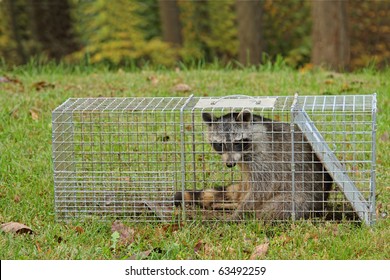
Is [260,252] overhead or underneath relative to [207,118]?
underneath

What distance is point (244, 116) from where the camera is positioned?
5152mm

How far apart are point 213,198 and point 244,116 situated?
691 millimetres

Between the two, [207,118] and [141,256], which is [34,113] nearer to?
[207,118]

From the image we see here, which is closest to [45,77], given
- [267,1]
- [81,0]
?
[81,0]

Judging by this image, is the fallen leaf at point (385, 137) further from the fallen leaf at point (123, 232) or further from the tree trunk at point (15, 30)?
the tree trunk at point (15, 30)

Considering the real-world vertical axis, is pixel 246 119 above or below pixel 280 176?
above

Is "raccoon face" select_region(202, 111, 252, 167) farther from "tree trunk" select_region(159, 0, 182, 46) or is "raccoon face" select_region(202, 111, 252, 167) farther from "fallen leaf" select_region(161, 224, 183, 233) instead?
"tree trunk" select_region(159, 0, 182, 46)

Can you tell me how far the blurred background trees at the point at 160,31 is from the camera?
16.4 metres

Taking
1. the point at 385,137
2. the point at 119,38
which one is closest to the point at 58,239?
the point at 385,137

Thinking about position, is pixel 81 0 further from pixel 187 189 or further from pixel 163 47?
pixel 187 189

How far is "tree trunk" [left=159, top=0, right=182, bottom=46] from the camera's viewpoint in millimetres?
16609
